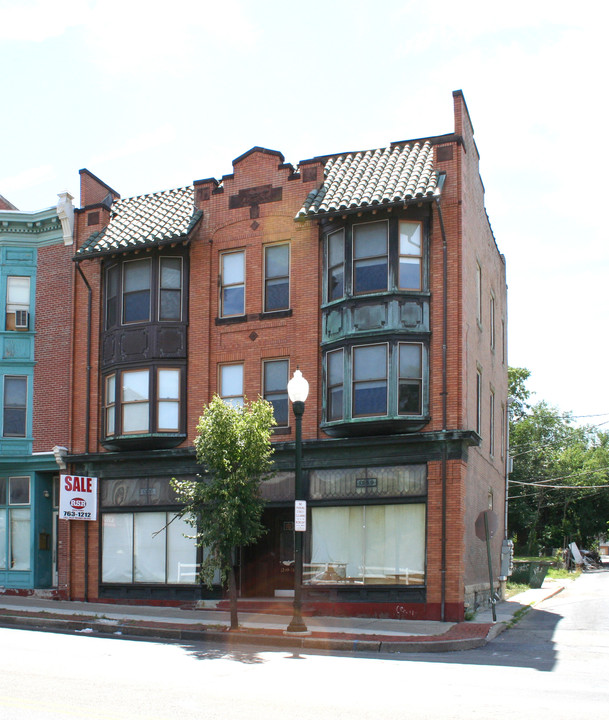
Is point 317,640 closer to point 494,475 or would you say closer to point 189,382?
point 189,382

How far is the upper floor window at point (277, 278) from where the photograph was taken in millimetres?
23312

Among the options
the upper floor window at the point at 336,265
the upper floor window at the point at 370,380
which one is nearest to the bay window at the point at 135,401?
the upper floor window at the point at 336,265

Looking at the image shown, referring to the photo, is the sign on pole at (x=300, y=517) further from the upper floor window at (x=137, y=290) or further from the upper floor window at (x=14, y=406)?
the upper floor window at (x=14, y=406)

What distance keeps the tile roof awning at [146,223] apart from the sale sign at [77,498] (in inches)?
239

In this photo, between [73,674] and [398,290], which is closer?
[73,674]

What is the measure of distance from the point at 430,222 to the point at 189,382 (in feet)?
25.1

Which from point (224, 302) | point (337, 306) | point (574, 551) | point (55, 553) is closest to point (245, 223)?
point (224, 302)

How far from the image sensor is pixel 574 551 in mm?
53188

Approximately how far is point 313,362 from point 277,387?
4.32 ft

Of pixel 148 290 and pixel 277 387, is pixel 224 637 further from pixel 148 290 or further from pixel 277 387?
pixel 148 290

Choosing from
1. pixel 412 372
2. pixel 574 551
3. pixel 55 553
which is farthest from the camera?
pixel 574 551

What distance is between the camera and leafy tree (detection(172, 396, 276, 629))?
58.7 ft

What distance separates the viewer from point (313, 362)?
2242cm

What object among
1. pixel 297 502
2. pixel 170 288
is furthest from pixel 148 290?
pixel 297 502
